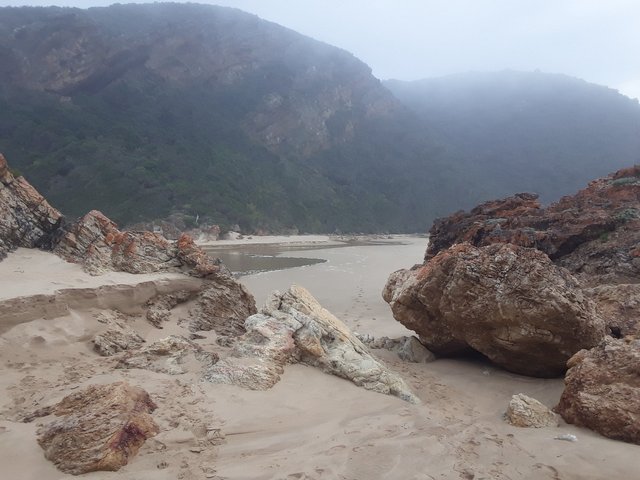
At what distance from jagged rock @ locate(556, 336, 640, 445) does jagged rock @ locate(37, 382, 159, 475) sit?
11.7 ft

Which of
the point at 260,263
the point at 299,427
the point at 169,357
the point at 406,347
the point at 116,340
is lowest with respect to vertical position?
the point at 260,263

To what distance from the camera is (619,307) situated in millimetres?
5980

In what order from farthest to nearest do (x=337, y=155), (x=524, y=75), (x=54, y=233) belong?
(x=524, y=75) < (x=337, y=155) < (x=54, y=233)

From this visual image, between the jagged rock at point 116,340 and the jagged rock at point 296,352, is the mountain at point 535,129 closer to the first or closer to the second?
the jagged rock at point 296,352

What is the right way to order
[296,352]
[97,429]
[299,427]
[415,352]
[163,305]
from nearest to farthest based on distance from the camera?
1. [97,429]
2. [299,427]
3. [296,352]
4. [163,305]
5. [415,352]

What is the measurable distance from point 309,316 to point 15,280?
11.0ft

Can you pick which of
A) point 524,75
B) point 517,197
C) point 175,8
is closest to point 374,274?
point 517,197

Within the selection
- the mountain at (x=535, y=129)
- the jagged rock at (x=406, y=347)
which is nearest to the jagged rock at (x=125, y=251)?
the jagged rock at (x=406, y=347)

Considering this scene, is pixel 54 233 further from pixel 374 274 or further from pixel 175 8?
pixel 175 8

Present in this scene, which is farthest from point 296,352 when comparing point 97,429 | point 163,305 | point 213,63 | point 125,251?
point 213,63

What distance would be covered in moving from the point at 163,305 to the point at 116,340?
3.75 ft

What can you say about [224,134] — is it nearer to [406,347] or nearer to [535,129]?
[406,347]

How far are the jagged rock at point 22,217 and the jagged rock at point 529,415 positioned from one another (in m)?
6.34

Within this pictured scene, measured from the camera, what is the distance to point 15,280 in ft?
16.8
